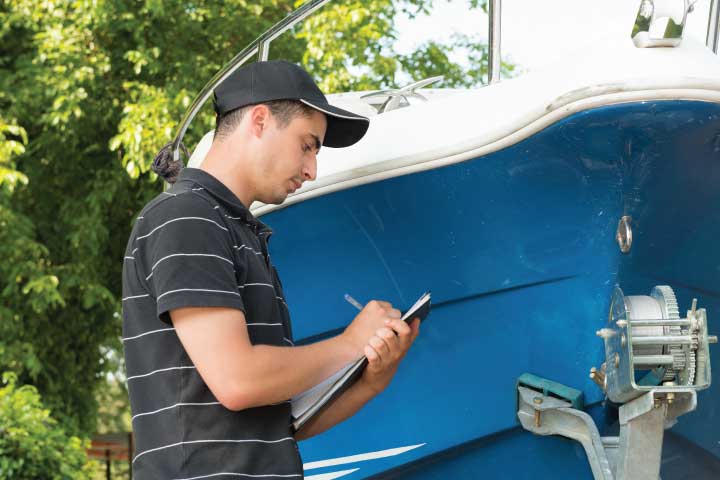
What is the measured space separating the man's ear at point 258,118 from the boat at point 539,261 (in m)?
0.64

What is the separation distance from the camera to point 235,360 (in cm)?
178

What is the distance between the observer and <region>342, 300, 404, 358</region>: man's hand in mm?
2020

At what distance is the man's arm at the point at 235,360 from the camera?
1771mm

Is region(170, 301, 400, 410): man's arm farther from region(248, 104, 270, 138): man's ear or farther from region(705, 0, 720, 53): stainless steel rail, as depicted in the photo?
region(705, 0, 720, 53): stainless steel rail

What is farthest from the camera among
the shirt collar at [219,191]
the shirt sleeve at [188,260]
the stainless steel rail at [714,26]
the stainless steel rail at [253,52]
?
the stainless steel rail at [714,26]

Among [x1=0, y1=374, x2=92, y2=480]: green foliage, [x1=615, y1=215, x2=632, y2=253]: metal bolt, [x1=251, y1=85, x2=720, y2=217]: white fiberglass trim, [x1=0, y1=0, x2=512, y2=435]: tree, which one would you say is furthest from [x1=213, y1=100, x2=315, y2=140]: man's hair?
[x1=0, y1=0, x2=512, y2=435]: tree

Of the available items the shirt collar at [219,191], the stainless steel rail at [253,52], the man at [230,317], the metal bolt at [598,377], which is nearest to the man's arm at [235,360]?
the man at [230,317]

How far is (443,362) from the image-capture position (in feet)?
9.36

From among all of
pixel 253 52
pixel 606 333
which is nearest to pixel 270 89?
pixel 606 333

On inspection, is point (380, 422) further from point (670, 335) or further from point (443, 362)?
point (670, 335)

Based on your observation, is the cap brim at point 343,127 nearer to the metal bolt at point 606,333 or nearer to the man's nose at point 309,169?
the man's nose at point 309,169

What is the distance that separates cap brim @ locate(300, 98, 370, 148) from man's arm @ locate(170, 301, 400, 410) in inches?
19.8

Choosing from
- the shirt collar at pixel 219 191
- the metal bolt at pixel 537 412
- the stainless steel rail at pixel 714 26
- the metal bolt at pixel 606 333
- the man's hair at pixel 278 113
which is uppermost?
the stainless steel rail at pixel 714 26

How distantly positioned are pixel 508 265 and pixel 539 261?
80 millimetres
